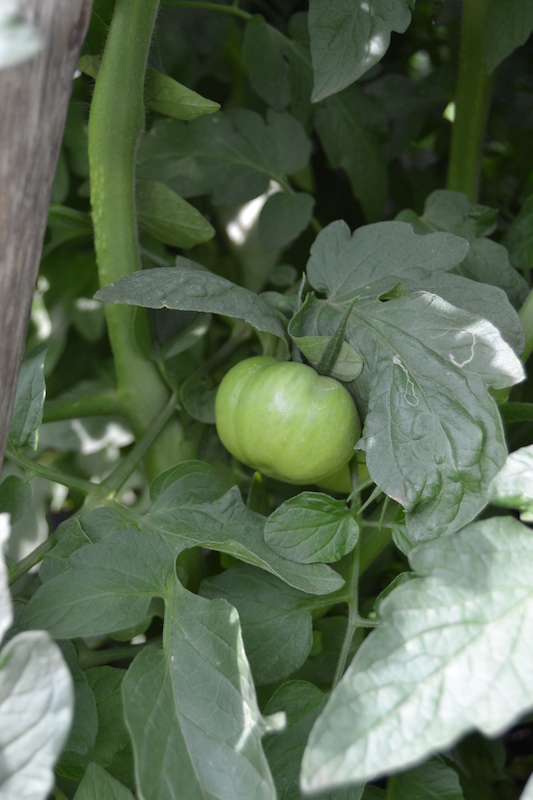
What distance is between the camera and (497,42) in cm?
67

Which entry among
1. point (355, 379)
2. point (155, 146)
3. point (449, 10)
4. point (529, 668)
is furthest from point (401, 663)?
point (449, 10)

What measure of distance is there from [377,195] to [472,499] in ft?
1.73

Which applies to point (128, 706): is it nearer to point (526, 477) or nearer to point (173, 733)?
point (173, 733)

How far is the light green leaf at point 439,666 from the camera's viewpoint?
1.08 ft

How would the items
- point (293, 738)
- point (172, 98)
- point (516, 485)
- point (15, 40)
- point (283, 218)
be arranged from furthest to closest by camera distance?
1. point (283, 218)
2. point (172, 98)
3. point (293, 738)
4. point (516, 485)
5. point (15, 40)

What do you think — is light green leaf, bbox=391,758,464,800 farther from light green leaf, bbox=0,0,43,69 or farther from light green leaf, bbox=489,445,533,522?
light green leaf, bbox=0,0,43,69

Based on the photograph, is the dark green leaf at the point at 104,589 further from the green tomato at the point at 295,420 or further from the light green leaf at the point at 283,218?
the light green leaf at the point at 283,218

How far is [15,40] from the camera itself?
275 mm

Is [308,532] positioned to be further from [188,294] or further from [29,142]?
[29,142]

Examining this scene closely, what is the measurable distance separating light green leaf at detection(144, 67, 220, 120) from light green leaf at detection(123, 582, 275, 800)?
16.5 inches

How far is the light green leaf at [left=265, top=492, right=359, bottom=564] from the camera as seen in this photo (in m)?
0.54

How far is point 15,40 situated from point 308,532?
1.27 feet

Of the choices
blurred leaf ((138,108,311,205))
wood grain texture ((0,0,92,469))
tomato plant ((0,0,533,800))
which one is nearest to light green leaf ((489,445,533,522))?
tomato plant ((0,0,533,800))

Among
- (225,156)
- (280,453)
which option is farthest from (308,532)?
(225,156)
